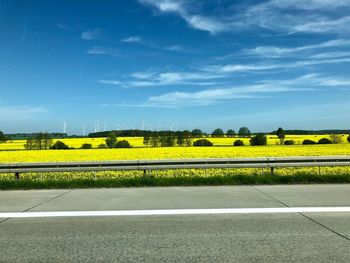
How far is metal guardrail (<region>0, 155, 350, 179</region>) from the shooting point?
41.3ft

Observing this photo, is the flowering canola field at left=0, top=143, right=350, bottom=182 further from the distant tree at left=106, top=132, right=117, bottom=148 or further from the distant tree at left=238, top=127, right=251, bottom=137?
the distant tree at left=238, top=127, right=251, bottom=137

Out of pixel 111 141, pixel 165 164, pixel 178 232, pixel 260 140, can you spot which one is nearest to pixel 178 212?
pixel 178 232

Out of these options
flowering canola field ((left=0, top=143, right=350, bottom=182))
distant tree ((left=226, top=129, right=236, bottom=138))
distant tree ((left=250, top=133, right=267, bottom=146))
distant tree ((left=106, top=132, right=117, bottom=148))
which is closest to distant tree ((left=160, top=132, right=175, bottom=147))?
distant tree ((left=106, top=132, right=117, bottom=148))

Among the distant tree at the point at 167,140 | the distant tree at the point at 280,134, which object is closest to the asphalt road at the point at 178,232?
the distant tree at the point at 167,140

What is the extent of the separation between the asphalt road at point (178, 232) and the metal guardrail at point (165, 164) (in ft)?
10.8

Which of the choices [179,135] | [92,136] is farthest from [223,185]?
[92,136]

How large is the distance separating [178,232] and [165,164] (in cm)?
685

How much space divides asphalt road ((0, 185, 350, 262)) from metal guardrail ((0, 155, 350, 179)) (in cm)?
329

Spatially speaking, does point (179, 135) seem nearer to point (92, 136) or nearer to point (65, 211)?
point (92, 136)

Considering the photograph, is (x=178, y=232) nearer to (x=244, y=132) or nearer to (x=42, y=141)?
(x=42, y=141)

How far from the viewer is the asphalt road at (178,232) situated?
484cm

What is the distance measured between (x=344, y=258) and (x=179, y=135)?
8340cm

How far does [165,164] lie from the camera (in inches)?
503

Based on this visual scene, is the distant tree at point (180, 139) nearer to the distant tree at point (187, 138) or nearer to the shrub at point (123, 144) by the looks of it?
the distant tree at point (187, 138)
